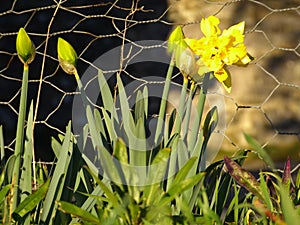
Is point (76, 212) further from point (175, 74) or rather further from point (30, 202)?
point (175, 74)

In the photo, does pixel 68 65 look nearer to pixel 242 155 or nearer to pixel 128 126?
pixel 128 126

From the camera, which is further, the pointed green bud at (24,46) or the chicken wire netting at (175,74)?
the chicken wire netting at (175,74)

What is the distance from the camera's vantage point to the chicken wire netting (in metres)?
2.04

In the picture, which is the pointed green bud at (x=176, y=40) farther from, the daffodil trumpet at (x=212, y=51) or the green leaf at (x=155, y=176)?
the green leaf at (x=155, y=176)

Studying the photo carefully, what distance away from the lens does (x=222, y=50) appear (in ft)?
2.51

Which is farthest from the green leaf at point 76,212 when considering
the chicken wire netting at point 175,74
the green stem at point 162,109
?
the chicken wire netting at point 175,74

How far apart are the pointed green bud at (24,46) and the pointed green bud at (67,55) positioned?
0.11 ft

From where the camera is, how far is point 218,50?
0.77m

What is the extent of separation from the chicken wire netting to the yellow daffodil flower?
3.95ft

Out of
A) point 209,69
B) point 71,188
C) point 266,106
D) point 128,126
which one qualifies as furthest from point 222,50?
point 266,106

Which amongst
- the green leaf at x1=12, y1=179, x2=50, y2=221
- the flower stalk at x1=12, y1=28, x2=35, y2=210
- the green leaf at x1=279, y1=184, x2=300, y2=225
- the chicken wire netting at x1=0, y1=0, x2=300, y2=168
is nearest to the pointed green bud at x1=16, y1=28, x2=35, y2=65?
the flower stalk at x1=12, y1=28, x2=35, y2=210

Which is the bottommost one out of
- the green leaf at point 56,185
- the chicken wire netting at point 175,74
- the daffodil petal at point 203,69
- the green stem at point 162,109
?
the chicken wire netting at point 175,74

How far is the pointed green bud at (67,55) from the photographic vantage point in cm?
80

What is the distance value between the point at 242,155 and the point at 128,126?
159 mm
